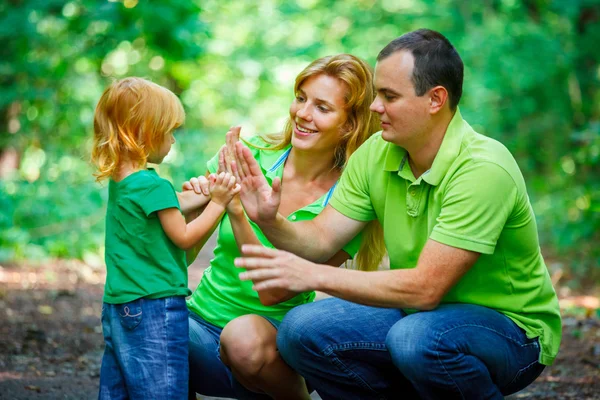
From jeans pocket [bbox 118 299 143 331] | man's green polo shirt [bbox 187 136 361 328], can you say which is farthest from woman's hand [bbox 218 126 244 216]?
jeans pocket [bbox 118 299 143 331]

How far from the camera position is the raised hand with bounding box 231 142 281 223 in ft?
9.78

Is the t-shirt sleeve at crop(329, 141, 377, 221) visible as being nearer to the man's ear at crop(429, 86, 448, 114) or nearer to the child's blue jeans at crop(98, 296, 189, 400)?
the man's ear at crop(429, 86, 448, 114)

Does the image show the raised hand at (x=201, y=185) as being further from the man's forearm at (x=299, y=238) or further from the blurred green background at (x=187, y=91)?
the blurred green background at (x=187, y=91)

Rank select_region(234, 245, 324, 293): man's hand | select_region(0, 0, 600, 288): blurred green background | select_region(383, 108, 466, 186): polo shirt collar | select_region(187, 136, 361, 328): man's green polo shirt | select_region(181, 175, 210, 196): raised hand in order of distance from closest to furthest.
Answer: select_region(234, 245, 324, 293): man's hand → select_region(383, 108, 466, 186): polo shirt collar → select_region(181, 175, 210, 196): raised hand → select_region(187, 136, 361, 328): man's green polo shirt → select_region(0, 0, 600, 288): blurred green background

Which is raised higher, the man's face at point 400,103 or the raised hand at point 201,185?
the man's face at point 400,103

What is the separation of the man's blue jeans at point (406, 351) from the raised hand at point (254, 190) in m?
0.38

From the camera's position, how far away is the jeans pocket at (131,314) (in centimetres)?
278

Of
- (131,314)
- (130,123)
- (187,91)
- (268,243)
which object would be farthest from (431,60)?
(187,91)

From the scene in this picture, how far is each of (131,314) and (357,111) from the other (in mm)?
1291

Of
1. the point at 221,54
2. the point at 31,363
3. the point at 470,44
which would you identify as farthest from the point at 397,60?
the point at 221,54

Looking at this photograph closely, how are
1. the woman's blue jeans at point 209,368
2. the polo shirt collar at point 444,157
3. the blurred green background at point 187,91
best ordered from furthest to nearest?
1. the blurred green background at point 187,91
2. the woman's blue jeans at point 209,368
3. the polo shirt collar at point 444,157

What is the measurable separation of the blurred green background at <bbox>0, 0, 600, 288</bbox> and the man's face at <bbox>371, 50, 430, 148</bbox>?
3.89m

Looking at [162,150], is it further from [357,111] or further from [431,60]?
[431,60]

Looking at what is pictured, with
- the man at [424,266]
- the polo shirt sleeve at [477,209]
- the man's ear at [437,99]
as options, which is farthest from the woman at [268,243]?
the polo shirt sleeve at [477,209]
